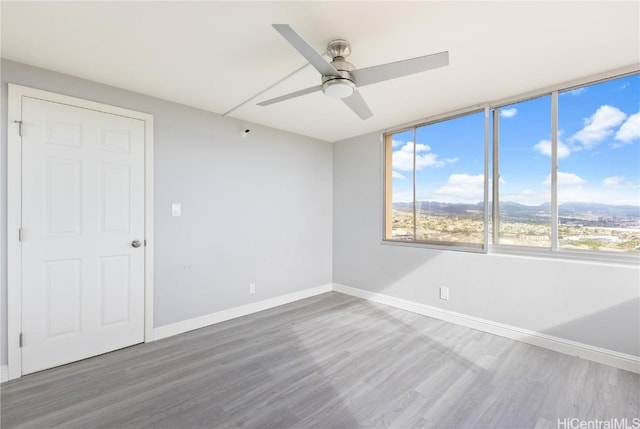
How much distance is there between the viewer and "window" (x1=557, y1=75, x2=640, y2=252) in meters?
2.35

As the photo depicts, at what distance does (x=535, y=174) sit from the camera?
9.21 feet

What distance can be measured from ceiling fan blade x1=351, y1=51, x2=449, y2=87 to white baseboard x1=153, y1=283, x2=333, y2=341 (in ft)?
9.34

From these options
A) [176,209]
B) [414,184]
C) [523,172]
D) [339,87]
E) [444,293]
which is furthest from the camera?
[414,184]

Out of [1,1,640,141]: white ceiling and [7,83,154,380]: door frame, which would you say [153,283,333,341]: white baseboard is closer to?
[7,83,154,380]: door frame

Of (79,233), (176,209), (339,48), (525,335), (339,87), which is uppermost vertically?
(339,48)

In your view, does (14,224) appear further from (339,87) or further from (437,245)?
(437,245)

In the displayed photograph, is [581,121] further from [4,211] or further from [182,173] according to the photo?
[4,211]

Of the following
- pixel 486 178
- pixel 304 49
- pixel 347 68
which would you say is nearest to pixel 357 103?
pixel 347 68

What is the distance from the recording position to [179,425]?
1717 millimetres

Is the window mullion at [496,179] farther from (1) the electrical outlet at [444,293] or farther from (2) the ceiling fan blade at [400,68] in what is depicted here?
(2) the ceiling fan blade at [400,68]

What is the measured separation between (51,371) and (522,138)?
4.64m


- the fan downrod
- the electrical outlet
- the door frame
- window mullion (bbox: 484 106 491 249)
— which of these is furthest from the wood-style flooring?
the fan downrod

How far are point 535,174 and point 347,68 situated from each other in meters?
2.18

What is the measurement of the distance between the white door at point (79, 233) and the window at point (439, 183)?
3.05 meters
